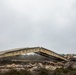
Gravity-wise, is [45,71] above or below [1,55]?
below

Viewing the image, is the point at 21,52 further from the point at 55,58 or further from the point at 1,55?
the point at 55,58

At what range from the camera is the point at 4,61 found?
46.2 m

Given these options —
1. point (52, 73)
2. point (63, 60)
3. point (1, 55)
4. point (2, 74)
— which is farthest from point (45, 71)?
point (63, 60)

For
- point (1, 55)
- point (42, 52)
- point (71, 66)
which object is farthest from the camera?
point (42, 52)

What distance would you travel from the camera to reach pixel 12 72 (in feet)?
93.7

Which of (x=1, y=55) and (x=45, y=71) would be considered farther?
(x=1, y=55)

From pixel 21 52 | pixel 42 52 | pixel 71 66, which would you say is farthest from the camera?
pixel 42 52

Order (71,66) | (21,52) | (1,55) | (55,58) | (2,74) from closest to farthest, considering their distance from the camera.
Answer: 1. (2,74)
2. (71,66)
3. (1,55)
4. (21,52)
5. (55,58)

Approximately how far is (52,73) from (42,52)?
17.6 meters

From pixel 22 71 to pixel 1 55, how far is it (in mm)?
12366

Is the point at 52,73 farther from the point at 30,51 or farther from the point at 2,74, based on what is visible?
the point at 30,51

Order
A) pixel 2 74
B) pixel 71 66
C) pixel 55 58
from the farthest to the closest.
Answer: pixel 55 58 → pixel 71 66 → pixel 2 74

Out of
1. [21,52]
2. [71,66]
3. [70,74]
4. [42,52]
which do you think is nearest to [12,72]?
[70,74]

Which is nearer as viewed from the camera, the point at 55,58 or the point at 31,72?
the point at 31,72
